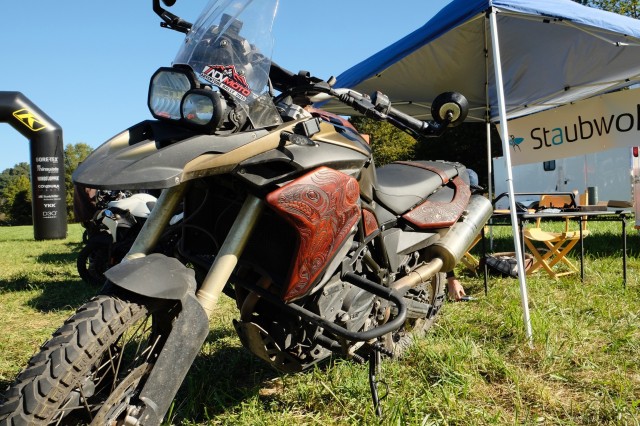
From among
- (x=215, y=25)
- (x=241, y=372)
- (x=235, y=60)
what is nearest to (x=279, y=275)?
(x=235, y=60)

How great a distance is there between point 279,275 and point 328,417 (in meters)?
0.80

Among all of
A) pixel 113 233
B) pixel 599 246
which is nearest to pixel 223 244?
pixel 113 233

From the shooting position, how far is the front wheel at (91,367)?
1.31 metres

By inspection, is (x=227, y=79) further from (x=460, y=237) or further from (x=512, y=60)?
(x=512, y=60)

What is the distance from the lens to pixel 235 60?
6.01ft

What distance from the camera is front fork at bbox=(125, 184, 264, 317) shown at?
67.7 inches

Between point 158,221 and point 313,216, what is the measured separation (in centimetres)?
54

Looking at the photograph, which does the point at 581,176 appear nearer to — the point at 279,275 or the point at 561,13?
the point at 561,13

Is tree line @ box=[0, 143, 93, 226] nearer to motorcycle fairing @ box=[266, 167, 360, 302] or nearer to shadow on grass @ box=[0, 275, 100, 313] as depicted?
shadow on grass @ box=[0, 275, 100, 313]

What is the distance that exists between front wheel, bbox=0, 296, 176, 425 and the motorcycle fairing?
1.49 ft

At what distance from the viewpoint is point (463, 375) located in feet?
8.66

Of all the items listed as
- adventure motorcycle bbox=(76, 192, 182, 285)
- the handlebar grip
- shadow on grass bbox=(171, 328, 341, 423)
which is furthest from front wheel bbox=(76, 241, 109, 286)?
the handlebar grip

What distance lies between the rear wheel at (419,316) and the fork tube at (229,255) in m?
1.27

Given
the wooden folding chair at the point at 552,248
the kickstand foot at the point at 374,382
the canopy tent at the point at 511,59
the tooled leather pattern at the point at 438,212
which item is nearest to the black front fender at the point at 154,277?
the kickstand foot at the point at 374,382
